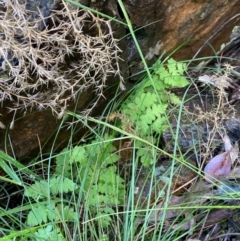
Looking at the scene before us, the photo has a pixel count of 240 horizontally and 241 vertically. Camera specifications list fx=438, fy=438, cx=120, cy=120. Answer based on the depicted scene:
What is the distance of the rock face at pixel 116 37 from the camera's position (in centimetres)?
180

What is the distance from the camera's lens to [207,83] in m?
2.48

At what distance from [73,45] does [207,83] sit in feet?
3.08

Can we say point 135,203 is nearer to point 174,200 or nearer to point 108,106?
point 174,200

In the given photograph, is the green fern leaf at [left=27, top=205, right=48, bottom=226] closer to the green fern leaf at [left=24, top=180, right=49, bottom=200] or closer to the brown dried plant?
the green fern leaf at [left=24, top=180, right=49, bottom=200]

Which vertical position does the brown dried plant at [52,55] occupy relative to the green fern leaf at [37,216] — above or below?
above

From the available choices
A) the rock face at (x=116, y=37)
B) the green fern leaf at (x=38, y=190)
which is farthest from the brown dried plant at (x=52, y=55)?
the green fern leaf at (x=38, y=190)

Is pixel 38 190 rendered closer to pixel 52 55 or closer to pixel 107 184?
pixel 107 184

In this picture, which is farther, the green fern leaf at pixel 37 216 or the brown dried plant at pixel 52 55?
the green fern leaf at pixel 37 216

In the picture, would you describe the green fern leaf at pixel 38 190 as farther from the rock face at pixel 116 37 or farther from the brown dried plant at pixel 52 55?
the brown dried plant at pixel 52 55

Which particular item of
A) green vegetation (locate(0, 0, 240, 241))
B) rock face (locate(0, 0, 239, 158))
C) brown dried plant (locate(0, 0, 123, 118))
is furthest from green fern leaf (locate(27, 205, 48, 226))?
brown dried plant (locate(0, 0, 123, 118))

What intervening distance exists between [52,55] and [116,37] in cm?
33

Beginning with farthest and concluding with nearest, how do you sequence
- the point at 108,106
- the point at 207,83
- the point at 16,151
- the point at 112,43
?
the point at 207,83, the point at 108,106, the point at 16,151, the point at 112,43

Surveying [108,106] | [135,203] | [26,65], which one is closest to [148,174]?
[135,203]

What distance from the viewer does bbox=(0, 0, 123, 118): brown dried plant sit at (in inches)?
67.3
